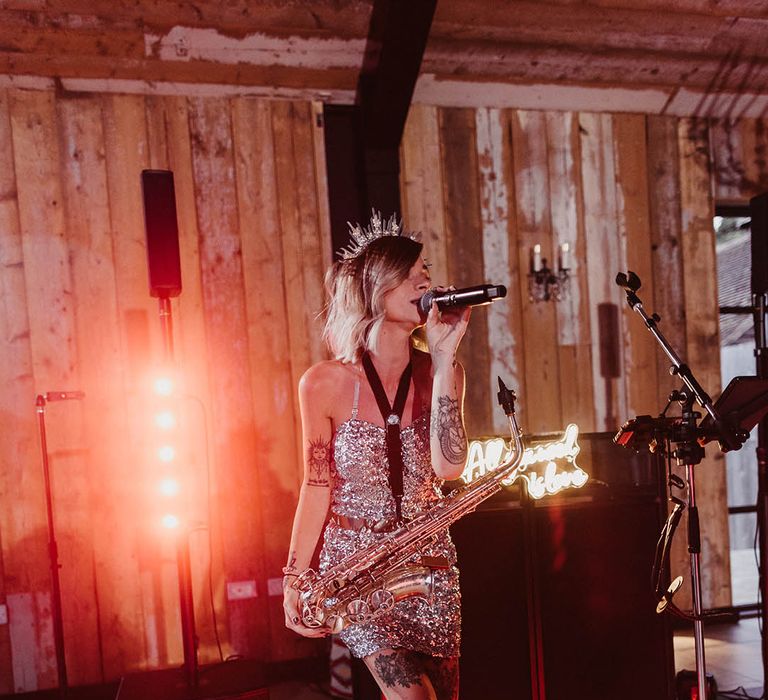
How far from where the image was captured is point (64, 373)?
13.3ft

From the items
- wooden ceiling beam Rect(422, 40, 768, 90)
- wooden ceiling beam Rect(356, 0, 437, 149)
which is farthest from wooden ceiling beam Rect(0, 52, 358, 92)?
wooden ceiling beam Rect(422, 40, 768, 90)

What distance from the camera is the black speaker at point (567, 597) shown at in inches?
126

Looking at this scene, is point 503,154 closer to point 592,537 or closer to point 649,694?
point 592,537

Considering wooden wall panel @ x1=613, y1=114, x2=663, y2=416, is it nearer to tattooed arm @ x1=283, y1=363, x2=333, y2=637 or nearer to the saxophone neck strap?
the saxophone neck strap

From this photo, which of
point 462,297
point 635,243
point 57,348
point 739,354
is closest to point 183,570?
point 57,348

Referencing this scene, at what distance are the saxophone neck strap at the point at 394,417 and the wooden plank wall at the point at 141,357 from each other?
2.17 meters

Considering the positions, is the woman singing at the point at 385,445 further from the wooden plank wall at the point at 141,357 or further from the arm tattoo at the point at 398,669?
the wooden plank wall at the point at 141,357

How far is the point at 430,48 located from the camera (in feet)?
13.4

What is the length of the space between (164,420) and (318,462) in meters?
1.80

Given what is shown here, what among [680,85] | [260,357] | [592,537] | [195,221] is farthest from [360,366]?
[680,85]

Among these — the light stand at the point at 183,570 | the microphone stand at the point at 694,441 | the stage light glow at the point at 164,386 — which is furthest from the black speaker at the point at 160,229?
the microphone stand at the point at 694,441

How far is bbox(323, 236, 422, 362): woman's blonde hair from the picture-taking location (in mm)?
2219

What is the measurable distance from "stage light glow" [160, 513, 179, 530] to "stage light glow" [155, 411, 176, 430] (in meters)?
0.47

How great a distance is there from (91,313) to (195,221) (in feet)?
2.74
